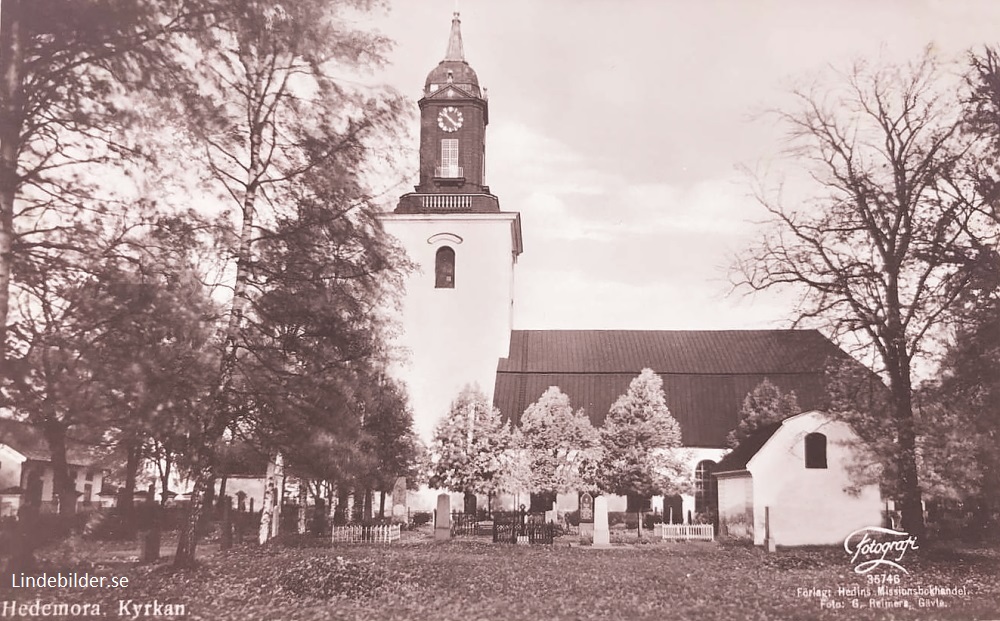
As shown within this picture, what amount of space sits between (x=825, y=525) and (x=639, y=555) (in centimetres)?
284

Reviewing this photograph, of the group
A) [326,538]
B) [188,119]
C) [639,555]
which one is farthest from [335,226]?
[639,555]

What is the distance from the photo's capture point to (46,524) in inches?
193

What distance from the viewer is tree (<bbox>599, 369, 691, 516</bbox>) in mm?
14211

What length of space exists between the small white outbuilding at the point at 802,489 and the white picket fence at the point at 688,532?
0.25 metres

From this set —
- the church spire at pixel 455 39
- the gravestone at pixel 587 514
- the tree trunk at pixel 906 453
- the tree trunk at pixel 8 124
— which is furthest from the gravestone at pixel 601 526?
the tree trunk at pixel 8 124

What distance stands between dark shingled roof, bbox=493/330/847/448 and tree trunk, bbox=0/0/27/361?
10308mm

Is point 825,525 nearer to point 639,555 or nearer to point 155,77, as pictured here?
point 639,555

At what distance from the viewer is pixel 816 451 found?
9.09m

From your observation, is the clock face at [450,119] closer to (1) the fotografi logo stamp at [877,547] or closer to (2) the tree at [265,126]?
(2) the tree at [265,126]

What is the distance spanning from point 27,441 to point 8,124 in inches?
82.2

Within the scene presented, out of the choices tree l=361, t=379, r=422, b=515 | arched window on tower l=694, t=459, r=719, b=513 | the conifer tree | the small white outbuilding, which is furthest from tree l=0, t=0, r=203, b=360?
arched window on tower l=694, t=459, r=719, b=513

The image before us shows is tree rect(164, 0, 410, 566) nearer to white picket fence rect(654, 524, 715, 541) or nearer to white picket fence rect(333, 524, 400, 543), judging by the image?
white picket fence rect(333, 524, 400, 543)

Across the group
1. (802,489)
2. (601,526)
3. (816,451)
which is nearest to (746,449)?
(601,526)

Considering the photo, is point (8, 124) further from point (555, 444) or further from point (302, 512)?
point (555, 444)
